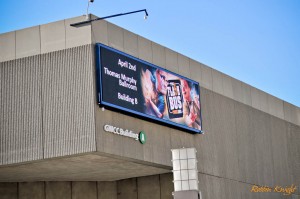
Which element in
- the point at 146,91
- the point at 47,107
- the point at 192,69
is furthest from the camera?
the point at 192,69

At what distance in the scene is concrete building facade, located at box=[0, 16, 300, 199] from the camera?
30.4 m

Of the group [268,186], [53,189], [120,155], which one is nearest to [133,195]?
[53,189]

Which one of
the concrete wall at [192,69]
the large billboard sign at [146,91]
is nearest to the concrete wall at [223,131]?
the concrete wall at [192,69]

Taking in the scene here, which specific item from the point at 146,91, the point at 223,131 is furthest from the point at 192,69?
the point at 146,91

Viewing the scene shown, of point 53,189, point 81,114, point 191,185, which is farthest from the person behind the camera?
point 53,189

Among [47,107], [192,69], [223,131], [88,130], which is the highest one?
[192,69]

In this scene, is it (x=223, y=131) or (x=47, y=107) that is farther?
(x=223, y=131)

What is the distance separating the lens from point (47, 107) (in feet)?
101

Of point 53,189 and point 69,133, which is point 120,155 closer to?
point 69,133

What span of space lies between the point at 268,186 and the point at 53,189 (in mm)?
14068

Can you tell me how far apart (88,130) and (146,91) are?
4.33m

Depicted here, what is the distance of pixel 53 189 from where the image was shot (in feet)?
117

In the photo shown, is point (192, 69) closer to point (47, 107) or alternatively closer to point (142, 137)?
point (142, 137)

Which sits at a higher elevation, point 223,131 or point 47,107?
point 223,131
